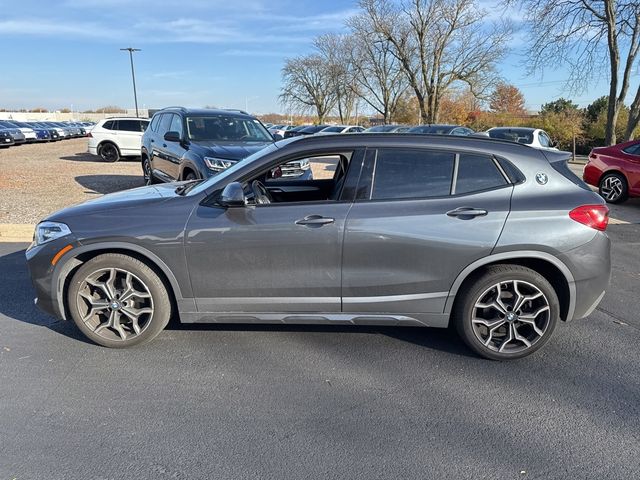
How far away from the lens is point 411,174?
3.34 m

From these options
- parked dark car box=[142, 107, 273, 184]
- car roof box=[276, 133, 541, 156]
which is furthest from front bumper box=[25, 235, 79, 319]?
parked dark car box=[142, 107, 273, 184]

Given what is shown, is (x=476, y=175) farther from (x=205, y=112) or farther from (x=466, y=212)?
(x=205, y=112)

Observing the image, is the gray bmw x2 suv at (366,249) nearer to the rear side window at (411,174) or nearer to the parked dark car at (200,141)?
the rear side window at (411,174)

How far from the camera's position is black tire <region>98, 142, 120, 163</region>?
16.8 meters

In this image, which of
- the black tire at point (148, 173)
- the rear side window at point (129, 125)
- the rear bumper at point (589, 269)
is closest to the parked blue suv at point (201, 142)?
the black tire at point (148, 173)

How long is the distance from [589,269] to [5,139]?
104ft

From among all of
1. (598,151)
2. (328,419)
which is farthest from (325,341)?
(598,151)

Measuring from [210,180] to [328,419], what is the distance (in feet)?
6.75

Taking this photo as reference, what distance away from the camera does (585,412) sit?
9.24ft

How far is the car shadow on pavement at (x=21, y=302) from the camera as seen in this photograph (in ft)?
12.8

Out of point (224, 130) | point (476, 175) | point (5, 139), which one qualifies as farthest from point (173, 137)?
point (5, 139)

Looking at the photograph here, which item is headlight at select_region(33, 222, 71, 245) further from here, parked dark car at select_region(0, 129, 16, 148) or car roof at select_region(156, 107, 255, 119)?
parked dark car at select_region(0, 129, 16, 148)

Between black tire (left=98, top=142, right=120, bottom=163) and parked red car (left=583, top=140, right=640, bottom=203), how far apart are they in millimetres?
15555

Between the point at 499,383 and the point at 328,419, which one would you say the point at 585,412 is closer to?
the point at 499,383
